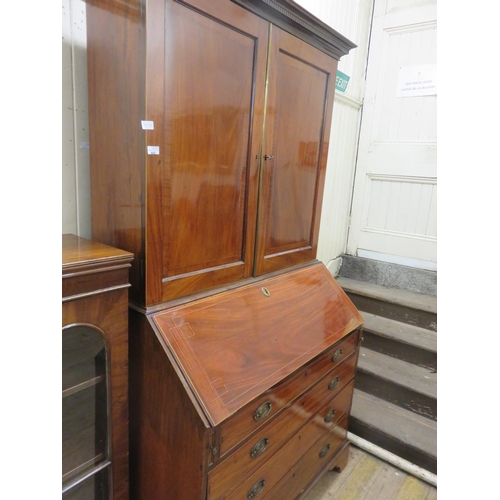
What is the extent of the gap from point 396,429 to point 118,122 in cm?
204

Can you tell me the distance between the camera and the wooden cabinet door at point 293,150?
4.16 feet

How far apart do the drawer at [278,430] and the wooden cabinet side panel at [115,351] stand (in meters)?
0.30

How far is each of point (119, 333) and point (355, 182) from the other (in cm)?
239

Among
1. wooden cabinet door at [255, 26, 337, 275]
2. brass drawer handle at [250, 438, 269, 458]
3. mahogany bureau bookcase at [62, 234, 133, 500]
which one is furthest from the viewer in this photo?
wooden cabinet door at [255, 26, 337, 275]

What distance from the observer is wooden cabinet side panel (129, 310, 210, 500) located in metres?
0.97

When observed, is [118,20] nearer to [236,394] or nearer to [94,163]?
[94,163]

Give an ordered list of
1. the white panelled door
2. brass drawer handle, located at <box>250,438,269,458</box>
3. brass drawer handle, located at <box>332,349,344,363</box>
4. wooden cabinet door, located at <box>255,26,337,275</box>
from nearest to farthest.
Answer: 1. brass drawer handle, located at <box>250,438,269,458</box>
2. wooden cabinet door, located at <box>255,26,337,275</box>
3. brass drawer handle, located at <box>332,349,344,363</box>
4. the white panelled door

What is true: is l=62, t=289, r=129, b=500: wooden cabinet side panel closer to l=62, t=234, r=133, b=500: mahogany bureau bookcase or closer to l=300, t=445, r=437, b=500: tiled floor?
l=62, t=234, r=133, b=500: mahogany bureau bookcase

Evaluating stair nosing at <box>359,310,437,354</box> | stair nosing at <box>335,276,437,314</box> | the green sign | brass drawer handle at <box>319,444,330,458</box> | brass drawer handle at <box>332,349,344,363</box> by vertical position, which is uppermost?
the green sign

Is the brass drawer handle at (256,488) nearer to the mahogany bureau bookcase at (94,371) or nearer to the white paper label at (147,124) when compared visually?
the mahogany bureau bookcase at (94,371)

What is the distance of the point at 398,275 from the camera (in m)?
2.73

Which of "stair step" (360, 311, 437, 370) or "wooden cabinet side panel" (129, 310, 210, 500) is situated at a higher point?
"wooden cabinet side panel" (129, 310, 210, 500)

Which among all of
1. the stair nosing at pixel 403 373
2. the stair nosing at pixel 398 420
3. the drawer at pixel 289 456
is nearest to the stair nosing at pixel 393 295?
the stair nosing at pixel 403 373

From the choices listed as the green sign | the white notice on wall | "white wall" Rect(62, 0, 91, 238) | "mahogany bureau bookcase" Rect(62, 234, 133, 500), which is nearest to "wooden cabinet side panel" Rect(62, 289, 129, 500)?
"mahogany bureau bookcase" Rect(62, 234, 133, 500)
